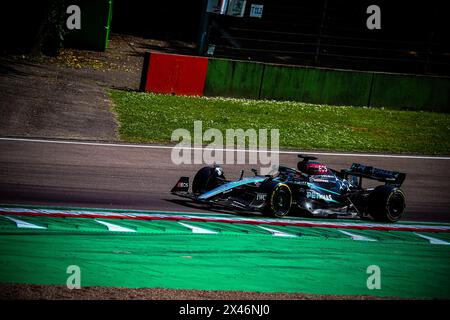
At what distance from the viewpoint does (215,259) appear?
8.95 meters

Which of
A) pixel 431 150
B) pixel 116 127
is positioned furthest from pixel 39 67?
pixel 431 150

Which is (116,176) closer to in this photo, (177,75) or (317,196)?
(317,196)

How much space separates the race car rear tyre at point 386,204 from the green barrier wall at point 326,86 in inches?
448

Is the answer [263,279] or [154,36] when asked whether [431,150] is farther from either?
[154,36]

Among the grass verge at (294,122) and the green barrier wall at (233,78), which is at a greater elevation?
the green barrier wall at (233,78)

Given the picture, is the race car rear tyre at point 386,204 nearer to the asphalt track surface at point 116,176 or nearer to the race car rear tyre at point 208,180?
the asphalt track surface at point 116,176

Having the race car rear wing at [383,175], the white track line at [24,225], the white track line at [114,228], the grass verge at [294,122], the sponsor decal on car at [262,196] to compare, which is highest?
the grass verge at [294,122]

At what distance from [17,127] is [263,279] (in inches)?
438

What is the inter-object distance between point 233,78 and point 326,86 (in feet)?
10.5

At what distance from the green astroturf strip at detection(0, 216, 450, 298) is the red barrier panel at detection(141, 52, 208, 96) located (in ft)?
39.3

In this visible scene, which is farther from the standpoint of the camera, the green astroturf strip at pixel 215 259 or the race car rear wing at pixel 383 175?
the race car rear wing at pixel 383 175

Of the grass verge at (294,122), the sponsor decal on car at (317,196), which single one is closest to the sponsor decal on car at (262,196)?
the sponsor decal on car at (317,196)

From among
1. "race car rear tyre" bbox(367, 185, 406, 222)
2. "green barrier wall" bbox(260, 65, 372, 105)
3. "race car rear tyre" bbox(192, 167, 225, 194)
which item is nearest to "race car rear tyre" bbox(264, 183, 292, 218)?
"race car rear tyre" bbox(192, 167, 225, 194)

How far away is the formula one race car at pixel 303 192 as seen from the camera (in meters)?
11.6
